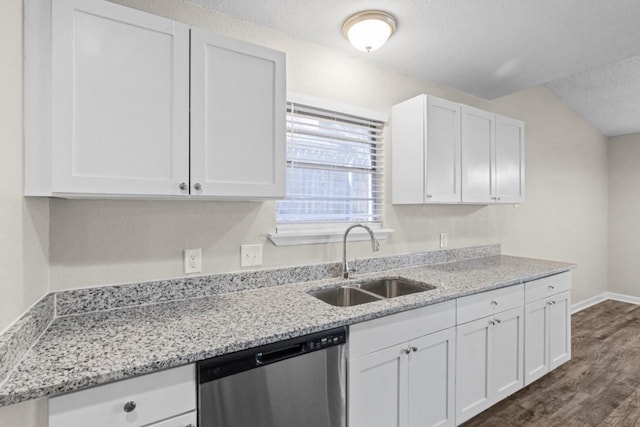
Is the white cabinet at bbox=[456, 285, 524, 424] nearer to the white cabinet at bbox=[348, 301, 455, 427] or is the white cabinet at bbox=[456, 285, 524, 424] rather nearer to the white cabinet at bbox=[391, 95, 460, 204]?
the white cabinet at bbox=[348, 301, 455, 427]

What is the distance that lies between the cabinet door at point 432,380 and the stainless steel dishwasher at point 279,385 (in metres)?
0.44

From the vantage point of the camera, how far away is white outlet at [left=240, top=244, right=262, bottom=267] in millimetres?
1791

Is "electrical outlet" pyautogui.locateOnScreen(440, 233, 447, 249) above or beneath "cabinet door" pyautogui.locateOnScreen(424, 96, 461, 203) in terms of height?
beneath

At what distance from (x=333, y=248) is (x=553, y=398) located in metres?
1.88

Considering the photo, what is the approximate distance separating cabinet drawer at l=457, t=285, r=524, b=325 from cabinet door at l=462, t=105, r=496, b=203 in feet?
2.32

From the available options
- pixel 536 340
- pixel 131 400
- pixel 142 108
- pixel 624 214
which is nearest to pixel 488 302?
pixel 536 340

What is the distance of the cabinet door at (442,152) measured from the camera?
221 cm

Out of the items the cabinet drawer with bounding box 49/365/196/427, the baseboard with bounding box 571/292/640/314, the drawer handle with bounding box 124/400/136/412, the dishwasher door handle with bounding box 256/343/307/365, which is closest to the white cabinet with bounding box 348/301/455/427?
the dishwasher door handle with bounding box 256/343/307/365

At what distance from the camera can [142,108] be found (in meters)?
1.22

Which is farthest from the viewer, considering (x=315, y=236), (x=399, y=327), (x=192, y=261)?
(x=315, y=236)

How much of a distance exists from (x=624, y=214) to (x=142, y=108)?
6045 mm

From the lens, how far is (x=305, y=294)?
1703 mm

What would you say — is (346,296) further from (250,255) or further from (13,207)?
(13,207)

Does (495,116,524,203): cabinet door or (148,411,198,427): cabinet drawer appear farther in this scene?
(495,116,524,203): cabinet door
